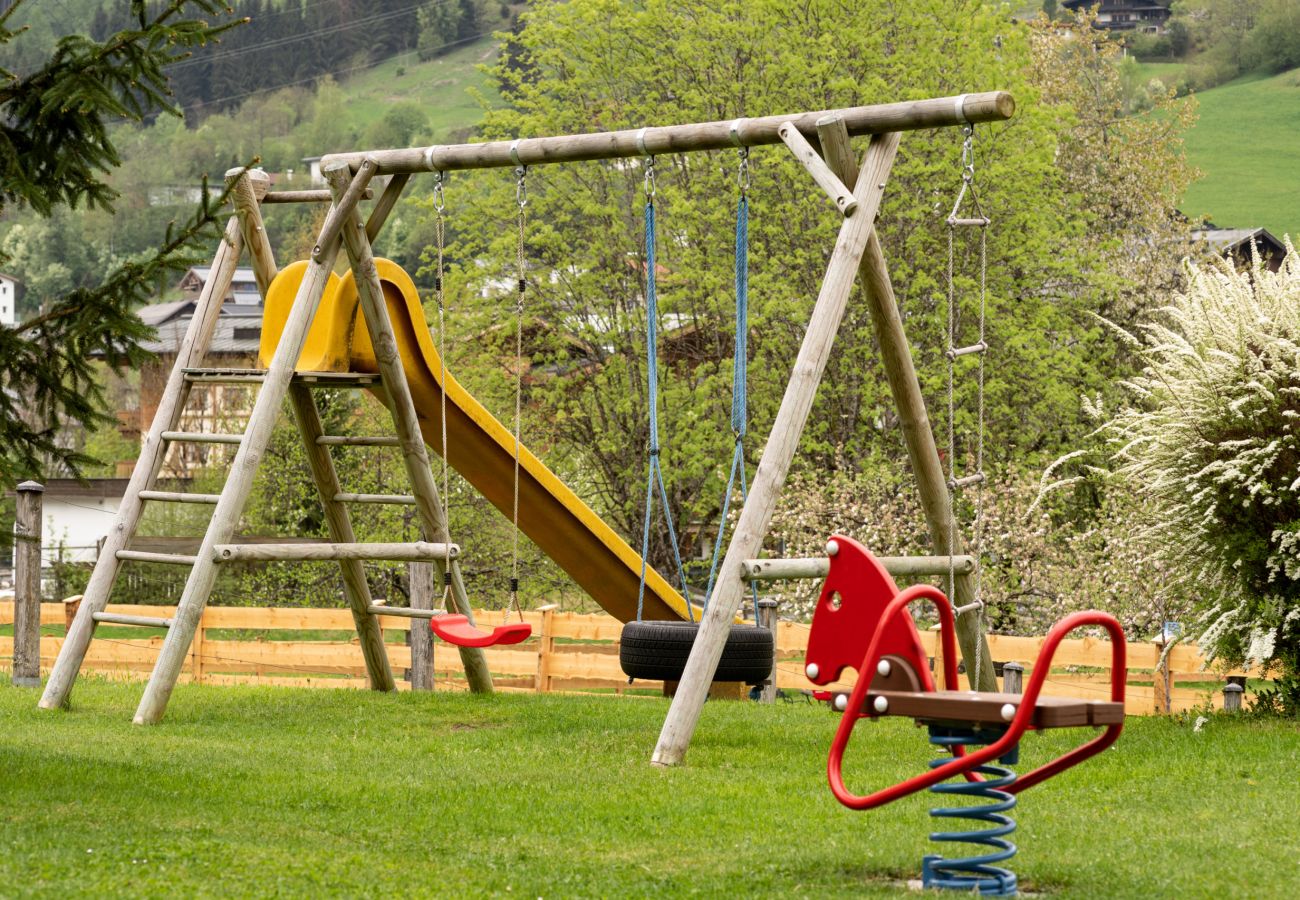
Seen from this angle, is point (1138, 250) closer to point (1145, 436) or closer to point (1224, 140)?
point (1145, 436)

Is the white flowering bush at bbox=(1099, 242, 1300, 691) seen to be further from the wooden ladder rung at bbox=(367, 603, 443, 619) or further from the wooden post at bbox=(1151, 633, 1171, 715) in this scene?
the wooden ladder rung at bbox=(367, 603, 443, 619)

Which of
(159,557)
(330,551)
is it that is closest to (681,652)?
(330,551)

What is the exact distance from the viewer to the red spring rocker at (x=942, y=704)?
16.4 ft

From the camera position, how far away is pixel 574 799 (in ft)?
22.9

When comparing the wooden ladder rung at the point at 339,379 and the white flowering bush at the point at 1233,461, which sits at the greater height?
the wooden ladder rung at the point at 339,379

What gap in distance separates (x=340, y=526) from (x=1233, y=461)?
5900 mm

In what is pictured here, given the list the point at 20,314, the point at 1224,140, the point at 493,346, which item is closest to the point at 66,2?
the point at 20,314

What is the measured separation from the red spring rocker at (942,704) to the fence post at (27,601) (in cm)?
844

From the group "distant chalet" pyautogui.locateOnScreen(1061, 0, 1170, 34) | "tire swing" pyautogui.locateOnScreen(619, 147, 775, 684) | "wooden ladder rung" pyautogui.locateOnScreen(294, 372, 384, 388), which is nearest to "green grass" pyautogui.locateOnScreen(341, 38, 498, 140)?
"distant chalet" pyautogui.locateOnScreen(1061, 0, 1170, 34)

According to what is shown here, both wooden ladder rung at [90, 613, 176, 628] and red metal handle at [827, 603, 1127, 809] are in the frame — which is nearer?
red metal handle at [827, 603, 1127, 809]

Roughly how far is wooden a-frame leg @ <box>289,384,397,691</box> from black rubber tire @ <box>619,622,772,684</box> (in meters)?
2.61

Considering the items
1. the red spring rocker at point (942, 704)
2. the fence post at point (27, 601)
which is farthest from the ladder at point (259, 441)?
the red spring rocker at point (942, 704)

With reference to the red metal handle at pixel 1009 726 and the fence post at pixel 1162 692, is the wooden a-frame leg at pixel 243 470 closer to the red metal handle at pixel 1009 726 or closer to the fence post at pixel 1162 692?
the red metal handle at pixel 1009 726

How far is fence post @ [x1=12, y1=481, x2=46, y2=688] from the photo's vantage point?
12297mm
